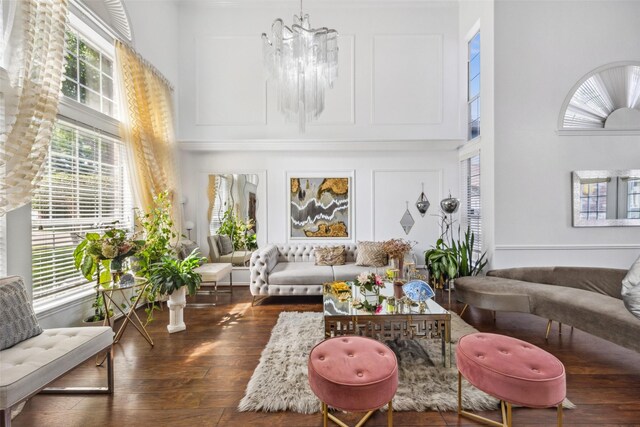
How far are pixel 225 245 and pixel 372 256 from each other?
8.51 ft

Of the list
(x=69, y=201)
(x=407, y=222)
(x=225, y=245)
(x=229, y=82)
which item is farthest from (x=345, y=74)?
(x=69, y=201)

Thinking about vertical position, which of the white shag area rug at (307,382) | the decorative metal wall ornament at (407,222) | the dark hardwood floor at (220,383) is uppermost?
the decorative metal wall ornament at (407,222)

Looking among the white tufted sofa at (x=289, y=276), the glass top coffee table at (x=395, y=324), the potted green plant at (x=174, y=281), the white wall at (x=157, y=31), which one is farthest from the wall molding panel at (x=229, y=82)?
the glass top coffee table at (x=395, y=324)

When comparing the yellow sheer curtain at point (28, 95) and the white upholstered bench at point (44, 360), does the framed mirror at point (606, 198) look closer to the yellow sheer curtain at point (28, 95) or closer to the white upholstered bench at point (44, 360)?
the white upholstered bench at point (44, 360)

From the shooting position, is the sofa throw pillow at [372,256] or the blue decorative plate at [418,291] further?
the sofa throw pillow at [372,256]

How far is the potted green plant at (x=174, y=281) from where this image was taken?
3.05m

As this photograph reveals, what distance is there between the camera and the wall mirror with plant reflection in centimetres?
516

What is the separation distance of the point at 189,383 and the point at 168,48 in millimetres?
4958

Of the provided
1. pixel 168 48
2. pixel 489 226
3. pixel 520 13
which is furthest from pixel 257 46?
pixel 489 226

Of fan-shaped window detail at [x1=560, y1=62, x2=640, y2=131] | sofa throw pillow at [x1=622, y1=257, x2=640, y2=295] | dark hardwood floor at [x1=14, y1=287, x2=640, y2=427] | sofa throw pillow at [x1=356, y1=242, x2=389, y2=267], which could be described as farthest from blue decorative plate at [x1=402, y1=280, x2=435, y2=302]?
fan-shaped window detail at [x1=560, y1=62, x2=640, y2=131]

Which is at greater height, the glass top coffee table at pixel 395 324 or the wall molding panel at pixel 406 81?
the wall molding panel at pixel 406 81

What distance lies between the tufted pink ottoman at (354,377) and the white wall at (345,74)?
3799mm

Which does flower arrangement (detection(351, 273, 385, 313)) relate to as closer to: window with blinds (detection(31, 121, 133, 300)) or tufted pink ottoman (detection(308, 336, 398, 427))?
tufted pink ottoman (detection(308, 336, 398, 427))

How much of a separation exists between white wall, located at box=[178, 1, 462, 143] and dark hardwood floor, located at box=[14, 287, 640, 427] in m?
3.21
